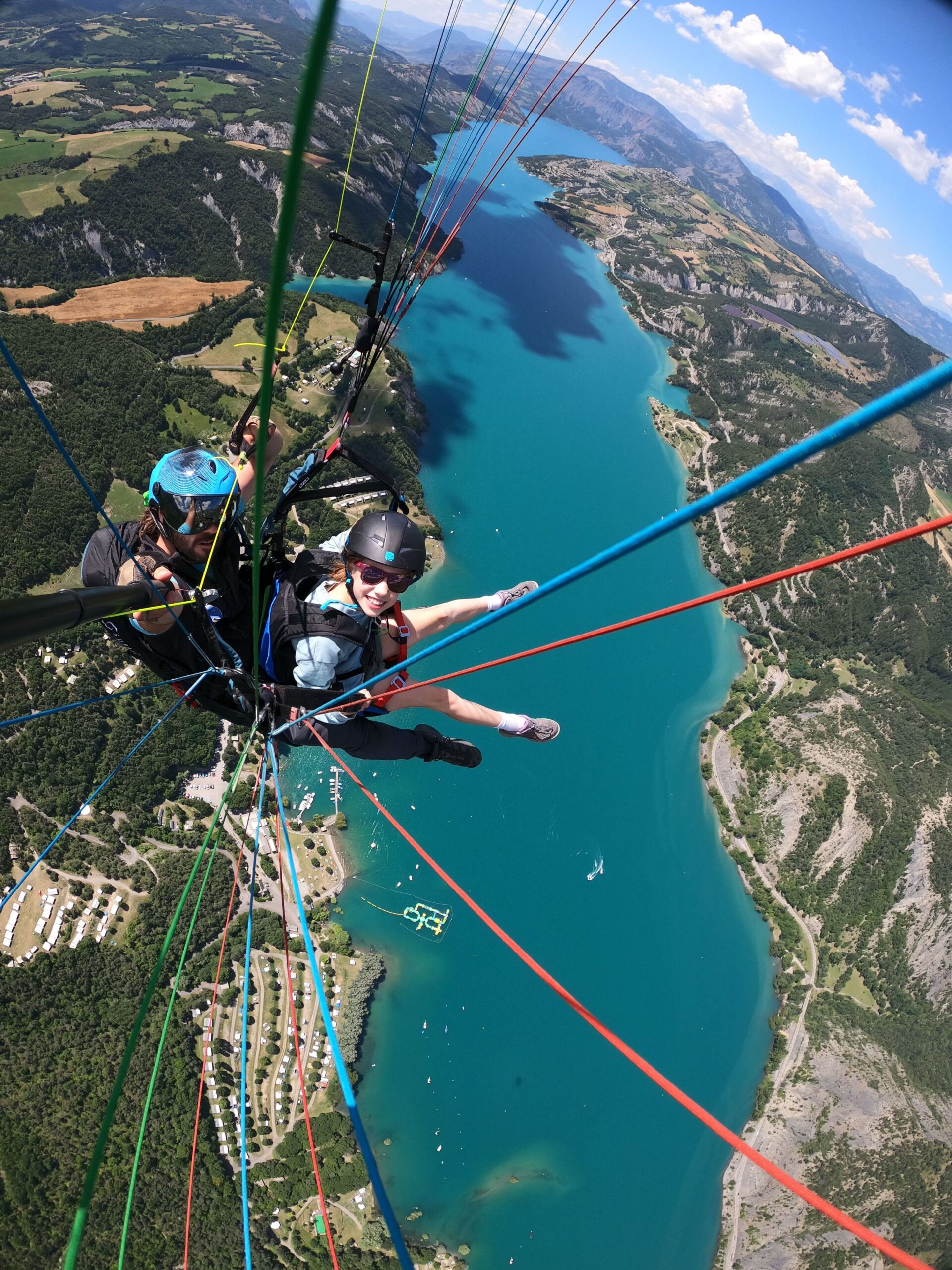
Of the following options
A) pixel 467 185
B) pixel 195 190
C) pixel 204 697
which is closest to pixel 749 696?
pixel 204 697

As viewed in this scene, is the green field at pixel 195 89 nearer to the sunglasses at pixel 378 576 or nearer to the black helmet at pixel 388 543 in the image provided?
the black helmet at pixel 388 543

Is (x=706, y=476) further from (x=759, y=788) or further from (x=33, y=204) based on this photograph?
(x=33, y=204)

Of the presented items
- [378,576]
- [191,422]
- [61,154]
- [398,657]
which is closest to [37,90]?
[61,154]

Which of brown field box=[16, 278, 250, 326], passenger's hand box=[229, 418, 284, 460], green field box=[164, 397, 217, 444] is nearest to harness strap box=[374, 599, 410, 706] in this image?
passenger's hand box=[229, 418, 284, 460]

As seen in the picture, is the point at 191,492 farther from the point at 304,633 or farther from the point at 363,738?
the point at 363,738

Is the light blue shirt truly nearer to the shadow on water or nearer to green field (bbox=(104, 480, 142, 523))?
green field (bbox=(104, 480, 142, 523))

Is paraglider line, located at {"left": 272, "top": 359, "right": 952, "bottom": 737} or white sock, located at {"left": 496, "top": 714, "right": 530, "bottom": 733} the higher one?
paraglider line, located at {"left": 272, "top": 359, "right": 952, "bottom": 737}

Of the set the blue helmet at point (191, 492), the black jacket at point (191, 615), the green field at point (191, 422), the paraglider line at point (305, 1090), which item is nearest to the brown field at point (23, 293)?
the green field at point (191, 422)
